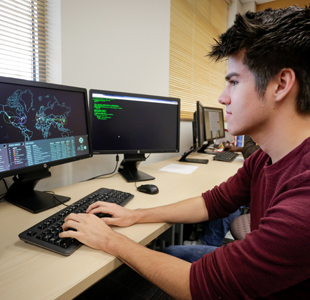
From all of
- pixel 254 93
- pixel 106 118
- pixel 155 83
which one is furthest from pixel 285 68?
pixel 155 83

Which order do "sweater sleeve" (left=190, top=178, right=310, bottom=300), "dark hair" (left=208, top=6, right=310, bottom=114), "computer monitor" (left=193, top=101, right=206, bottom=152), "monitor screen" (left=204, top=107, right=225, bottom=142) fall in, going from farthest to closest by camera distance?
"monitor screen" (left=204, top=107, right=225, bottom=142) < "computer monitor" (left=193, top=101, right=206, bottom=152) < "dark hair" (left=208, top=6, right=310, bottom=114) < "sweater sleeve" (left=190, top=178, right=310, bottom=300)

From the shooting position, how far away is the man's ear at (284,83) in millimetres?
627

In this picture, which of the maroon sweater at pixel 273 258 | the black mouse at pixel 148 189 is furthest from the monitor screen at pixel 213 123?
the maroon sweater at pixel 273 258

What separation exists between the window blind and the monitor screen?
0.81 feet

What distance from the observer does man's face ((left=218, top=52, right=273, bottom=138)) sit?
68cm

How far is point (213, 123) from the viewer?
2547mm

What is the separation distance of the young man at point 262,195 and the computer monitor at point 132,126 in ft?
1.95

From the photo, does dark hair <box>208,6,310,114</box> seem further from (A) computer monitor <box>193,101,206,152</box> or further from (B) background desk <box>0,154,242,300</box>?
(A) computer monitor <box>193,101,206,152</box>

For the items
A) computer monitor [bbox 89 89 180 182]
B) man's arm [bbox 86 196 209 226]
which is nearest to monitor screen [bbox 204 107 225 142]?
computer monitor [bbox 89 89 180 182]

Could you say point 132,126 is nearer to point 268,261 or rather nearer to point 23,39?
point 23,39

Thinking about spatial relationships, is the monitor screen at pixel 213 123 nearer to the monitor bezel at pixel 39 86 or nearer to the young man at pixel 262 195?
the monitor bezel at pixel 39 86

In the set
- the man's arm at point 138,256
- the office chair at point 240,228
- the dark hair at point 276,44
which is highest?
the dark hair at point 276,44

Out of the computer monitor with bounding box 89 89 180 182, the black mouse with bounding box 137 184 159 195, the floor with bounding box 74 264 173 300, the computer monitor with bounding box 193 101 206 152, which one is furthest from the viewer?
the computer monitor with bounding box 193 101 206 152

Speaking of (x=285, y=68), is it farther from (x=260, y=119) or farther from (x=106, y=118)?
(x=106, y=118)
